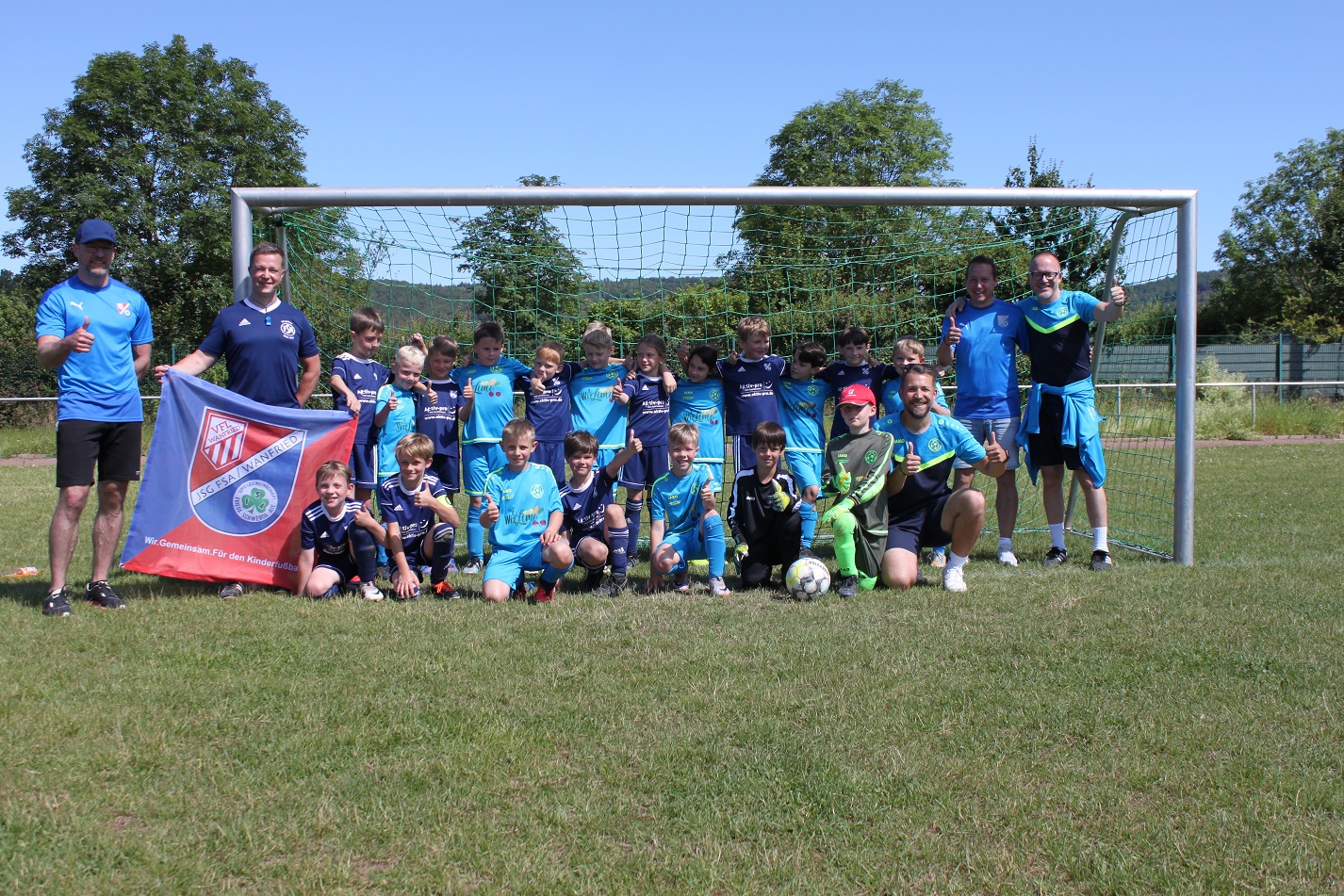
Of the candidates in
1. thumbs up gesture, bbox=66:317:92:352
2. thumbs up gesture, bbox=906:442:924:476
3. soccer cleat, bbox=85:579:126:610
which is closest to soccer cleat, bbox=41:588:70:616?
soccer cleat, bbox=85:579:126:610

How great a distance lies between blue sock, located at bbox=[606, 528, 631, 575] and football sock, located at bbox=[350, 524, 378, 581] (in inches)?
54.8

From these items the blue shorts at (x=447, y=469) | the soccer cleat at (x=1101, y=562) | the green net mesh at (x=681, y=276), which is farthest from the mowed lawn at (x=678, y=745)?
the green net mesh at (x=681, y=276)

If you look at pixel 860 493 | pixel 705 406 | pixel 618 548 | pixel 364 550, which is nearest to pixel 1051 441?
pixel 860 493

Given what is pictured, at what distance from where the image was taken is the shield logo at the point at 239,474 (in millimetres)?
5812

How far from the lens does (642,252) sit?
7.75 metres

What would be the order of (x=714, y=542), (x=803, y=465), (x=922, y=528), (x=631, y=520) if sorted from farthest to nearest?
1. (x=803, y=465)
2. (x=631, y=520)
3. (x=922, y=528)
4. (x=714, y=542)

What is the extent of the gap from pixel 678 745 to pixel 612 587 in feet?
8.33

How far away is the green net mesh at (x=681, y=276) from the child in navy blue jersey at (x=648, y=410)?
103 centimetres

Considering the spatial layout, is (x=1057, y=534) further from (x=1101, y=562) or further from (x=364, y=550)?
(x=364, y=550)

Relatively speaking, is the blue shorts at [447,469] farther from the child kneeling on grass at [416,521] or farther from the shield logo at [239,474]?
the shield logo at [239,474]

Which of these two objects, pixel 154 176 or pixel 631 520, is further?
pixel 154 176

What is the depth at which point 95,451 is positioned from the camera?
5.23 metres

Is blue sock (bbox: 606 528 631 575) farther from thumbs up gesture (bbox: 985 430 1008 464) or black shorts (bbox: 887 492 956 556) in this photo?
thumbs up gesture (bbox: 985 430 1008 464)

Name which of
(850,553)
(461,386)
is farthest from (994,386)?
(461,386)
